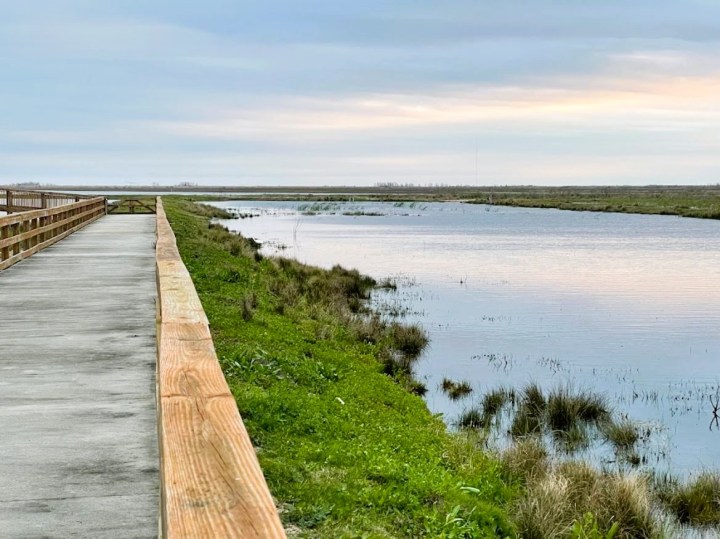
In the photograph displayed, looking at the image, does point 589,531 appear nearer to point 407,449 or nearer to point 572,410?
point 407,449

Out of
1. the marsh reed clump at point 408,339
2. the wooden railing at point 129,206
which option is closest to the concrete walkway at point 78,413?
the marsh reed clump at point 408,339

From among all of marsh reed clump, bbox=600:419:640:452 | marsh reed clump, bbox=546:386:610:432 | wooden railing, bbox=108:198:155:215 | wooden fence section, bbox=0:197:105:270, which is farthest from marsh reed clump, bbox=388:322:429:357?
wooden railing, bbox=108:198:155:215

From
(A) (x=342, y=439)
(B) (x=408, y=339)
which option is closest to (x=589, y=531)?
(A) (x=342, y=439)

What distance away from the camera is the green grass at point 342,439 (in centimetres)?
620

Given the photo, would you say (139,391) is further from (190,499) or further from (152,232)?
(152,232)

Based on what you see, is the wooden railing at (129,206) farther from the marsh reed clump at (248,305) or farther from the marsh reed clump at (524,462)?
the marsh reed clump at (524,462)

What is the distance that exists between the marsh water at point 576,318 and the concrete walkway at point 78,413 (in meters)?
5.65

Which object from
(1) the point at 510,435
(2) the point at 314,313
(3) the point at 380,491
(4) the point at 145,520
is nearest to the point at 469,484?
(3) the point at 380,491

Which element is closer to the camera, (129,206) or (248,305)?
(248,305)

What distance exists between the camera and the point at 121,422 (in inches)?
252

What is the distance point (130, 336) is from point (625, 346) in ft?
41.1

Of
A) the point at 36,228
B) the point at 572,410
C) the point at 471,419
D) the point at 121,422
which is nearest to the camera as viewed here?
the point at 121,422

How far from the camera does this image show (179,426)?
9.75ft

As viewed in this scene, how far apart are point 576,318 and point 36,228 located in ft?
46.6
